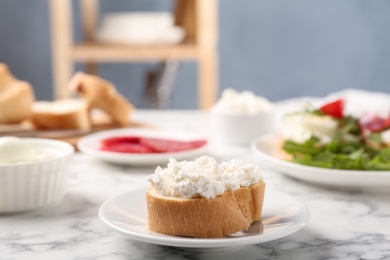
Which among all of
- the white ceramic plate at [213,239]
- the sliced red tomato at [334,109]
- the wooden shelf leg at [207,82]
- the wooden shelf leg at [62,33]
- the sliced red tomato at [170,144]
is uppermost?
the wooden shelf leg at [62,33]

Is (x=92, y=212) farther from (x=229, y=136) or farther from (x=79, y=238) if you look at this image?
(x=229, y=136)

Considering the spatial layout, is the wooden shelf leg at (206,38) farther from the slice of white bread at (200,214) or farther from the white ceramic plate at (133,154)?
the slice of white bread at (200,214)

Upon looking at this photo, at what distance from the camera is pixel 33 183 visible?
1.08 meters

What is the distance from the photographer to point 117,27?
10.5 feet

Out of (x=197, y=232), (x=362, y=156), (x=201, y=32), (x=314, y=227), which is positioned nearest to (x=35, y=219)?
(x=197, y=232)

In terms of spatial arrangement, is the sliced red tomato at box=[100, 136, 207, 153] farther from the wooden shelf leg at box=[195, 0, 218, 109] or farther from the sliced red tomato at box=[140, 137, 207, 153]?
the wooden shelf leg at box=[195, 0, 218, 109]

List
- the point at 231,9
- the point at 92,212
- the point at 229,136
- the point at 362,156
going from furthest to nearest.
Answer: the point at 231,9 < the point at 229,136 < the point at 362,156 < the point at 92,212

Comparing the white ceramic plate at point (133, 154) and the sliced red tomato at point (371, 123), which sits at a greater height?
the sliced red tomato at point (371, 123)

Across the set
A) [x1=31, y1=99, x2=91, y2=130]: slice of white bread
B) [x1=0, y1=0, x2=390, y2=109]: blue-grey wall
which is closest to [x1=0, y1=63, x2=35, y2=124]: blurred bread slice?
[x1=31, y1=99, x2=91, y2=130]: slice of white bread

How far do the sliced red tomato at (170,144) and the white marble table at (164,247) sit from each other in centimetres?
12

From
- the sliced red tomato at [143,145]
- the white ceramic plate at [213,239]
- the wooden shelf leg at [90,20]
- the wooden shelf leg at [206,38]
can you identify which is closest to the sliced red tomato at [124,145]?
the sliced red tomato at [143,145]

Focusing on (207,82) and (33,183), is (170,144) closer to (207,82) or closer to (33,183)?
(33,183)

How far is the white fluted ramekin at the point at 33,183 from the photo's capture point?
105cm

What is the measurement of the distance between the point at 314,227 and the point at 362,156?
1.16 feet
